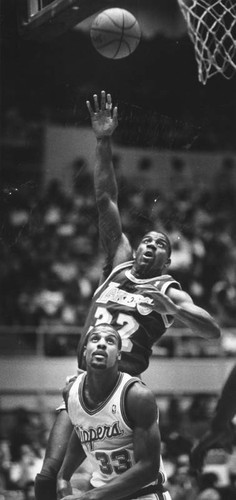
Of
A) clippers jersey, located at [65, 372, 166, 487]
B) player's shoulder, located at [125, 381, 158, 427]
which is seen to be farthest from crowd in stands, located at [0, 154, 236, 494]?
player's shoulder, located at [125, 381, 158, 427]

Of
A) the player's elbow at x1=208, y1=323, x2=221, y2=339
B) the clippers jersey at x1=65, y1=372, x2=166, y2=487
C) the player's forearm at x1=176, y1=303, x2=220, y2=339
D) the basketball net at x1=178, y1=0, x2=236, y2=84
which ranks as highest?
the basketball net at x1=178, y1=0, x2=236, y2=84

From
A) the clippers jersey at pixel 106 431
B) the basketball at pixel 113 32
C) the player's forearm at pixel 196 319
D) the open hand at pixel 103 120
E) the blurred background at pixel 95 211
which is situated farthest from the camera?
the blurred background at pixel 95 211

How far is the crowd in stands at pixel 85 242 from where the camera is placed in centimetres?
1251

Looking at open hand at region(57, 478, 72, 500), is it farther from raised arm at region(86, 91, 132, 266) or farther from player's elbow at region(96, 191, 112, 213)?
player's elbow at region(96, 191, 112, 213)

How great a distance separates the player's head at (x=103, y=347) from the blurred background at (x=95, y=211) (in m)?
3.89

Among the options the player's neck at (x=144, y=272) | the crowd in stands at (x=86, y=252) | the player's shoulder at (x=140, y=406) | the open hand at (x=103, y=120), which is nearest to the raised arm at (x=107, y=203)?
the open hand at (x=103, y=120)

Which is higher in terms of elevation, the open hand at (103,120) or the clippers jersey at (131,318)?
the open hand at (103,120)

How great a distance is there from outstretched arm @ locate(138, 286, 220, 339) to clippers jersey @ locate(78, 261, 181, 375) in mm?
119

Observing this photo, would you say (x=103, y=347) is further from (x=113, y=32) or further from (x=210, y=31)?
(x=113, y=32)

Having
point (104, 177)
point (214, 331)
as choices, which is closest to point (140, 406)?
point (214, 331)

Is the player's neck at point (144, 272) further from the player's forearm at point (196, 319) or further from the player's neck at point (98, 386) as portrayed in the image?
the player's neck at point (98, 386)

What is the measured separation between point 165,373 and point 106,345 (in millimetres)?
6098

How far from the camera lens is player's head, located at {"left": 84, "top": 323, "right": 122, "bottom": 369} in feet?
19.1

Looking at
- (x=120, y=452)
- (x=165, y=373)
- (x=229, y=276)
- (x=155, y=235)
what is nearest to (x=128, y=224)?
(x=229, y=276)
